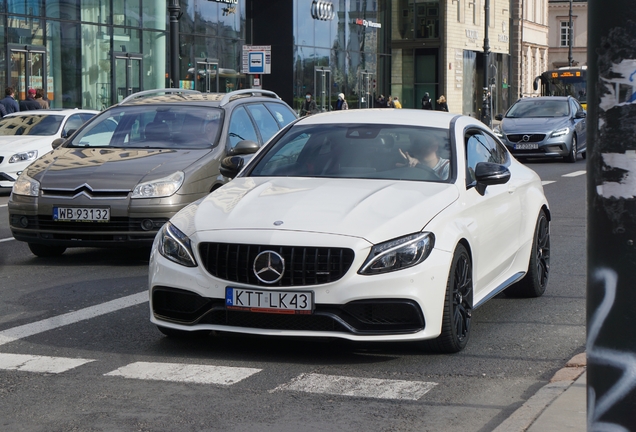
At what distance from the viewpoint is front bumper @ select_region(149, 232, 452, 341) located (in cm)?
612

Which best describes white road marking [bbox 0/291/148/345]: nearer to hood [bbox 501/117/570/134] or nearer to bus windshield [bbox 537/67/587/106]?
hood [bbox 501/117/570/134]

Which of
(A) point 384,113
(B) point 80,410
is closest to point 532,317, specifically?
(A) point 384,113

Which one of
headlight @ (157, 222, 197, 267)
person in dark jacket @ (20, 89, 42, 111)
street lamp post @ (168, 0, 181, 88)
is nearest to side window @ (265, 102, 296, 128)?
headlight @ (157, 222, 197, 267)

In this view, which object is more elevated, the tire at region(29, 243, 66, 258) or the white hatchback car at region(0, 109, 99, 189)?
the white hatchback car at region(0, 109, 99, 189)

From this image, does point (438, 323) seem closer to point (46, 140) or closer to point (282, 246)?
point (282, 246)

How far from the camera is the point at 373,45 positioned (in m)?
54.8

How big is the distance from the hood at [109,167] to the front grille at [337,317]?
412 cm

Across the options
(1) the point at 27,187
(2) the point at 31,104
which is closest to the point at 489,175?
(1) the point at 27,187

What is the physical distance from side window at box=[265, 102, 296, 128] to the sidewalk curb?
23.8 ft

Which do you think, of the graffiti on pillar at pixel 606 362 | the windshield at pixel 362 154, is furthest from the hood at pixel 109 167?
the graffiti on pillar at pixel 606 362

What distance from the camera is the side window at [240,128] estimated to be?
1162 centimetres

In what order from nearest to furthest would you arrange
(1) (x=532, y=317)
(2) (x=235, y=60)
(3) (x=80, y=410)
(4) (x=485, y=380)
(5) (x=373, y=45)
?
(3) (x=80, y=410) < (4) (x=485, y=380) < (1) (x=532, y=317) < (2) (x=235, y=60) < (5) (x=373, y=45)

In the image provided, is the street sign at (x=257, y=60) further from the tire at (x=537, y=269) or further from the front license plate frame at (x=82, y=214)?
the tire at (x=537, y=269)

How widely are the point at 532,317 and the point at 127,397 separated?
332 cm
